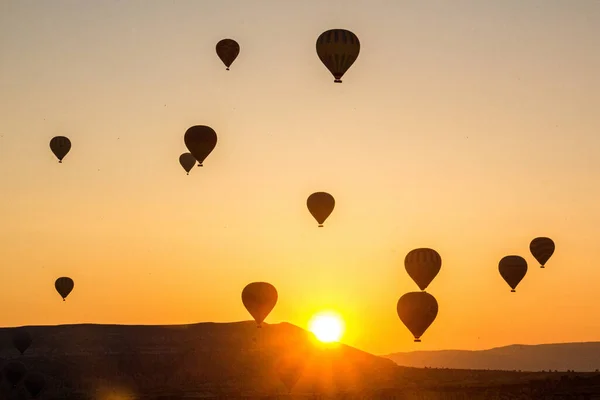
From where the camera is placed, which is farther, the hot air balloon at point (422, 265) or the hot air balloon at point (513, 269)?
the hot air balloon at point (513, 269)

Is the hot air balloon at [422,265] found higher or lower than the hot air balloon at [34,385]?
lower

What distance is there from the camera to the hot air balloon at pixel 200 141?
234 feet

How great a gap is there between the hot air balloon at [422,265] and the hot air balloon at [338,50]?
16.1 metres

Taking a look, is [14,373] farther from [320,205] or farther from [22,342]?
[320,205]

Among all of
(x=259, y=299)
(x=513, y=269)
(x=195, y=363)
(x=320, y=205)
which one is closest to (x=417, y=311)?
(x=320, y=205)

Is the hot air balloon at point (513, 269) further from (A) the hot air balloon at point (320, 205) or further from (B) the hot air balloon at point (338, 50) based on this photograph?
(B) the hot air balloon at point (338, 50)

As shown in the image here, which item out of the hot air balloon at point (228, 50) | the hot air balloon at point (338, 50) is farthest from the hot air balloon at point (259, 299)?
the hot air balloon at point (338, 50)

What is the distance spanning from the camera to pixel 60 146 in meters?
86.2

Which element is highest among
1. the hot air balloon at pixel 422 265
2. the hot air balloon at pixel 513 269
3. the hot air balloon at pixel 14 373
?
the hot air balloon at pixel 14 373

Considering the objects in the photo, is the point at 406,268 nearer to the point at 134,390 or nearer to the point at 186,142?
the point at 186,142

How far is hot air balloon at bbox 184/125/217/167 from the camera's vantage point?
234 feet

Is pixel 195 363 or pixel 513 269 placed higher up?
pixel 195 363

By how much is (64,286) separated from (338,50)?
58.9 meters

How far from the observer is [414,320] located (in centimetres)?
6962
